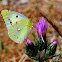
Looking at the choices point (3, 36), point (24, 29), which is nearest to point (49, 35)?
point (3, 36)

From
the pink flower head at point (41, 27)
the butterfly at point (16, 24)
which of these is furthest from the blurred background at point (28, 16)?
the pink flower head at point (41, 27)

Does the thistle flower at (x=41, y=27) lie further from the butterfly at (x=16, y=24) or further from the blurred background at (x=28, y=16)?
the blurred background at (x=28, y=16)

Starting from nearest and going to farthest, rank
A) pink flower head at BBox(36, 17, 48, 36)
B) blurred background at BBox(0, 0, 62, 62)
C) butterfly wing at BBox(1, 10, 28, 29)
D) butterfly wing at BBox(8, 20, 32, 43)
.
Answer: pink flower head at BBox(36, 17, 48, 36)
butterfly wing at BBox(8, 20, 32, 43)
butterfly wing at BBox(1, 10, 28, 29)
blurred background at BBox(0, 0, 62, 62)

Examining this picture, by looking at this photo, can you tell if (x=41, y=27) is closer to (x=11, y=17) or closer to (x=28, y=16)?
(x=11, y=17)

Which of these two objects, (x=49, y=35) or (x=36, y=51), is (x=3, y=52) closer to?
(x=49, y=35)

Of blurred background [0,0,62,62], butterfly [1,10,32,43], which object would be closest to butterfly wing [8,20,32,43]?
butterfly [1,10,32,43]

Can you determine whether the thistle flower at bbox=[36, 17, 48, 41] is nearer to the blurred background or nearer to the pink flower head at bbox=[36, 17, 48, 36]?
the pink flower head at bbox=[36, 17, 48, 36]
